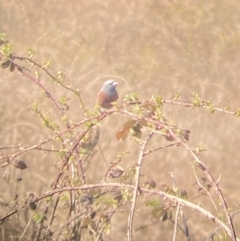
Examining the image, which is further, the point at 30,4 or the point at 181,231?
the point at 30,4

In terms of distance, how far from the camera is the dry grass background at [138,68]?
1.89m

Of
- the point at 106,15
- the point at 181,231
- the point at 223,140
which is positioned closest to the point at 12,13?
the point at 106,15

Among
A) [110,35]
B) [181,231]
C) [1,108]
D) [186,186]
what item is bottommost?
[181,231]

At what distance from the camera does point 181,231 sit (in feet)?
5.73

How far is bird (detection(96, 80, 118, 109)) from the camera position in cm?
192

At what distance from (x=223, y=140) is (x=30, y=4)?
3.83ft

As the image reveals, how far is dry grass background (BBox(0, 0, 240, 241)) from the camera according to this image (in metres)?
1.89

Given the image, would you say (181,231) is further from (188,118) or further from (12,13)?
(12,13)

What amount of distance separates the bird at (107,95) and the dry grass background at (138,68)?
10 centimetres

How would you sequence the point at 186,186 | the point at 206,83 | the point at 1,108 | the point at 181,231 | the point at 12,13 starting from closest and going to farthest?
the point at 181,231
the point at 186,186
the point at 1,108
the point at 206,83
the point at 12,13

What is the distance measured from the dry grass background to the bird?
0.31ft

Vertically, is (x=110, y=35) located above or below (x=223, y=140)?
above

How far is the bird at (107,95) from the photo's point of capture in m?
1.92

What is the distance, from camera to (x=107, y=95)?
6.34 feet
